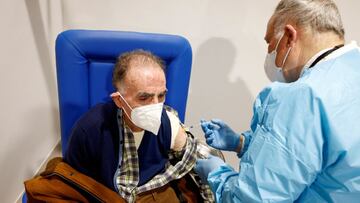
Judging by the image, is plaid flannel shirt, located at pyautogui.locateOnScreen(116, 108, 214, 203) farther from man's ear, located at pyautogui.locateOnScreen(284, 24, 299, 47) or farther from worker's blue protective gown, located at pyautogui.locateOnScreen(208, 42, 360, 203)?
man's ear, located at pyautogui.locateOnScreen(284, 24, 299, 47)

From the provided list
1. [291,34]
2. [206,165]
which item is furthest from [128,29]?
[291,34]

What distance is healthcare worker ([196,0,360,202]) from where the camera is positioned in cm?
79

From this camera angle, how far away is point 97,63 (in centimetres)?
142

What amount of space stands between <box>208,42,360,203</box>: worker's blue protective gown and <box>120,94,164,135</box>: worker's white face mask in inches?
17.7

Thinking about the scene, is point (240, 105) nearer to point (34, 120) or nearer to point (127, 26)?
point (127, 26)

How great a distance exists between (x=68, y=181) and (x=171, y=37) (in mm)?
739

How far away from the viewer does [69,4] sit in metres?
1.81

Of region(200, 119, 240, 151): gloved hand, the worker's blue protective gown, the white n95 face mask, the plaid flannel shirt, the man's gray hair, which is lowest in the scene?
the plaid flannel shirt

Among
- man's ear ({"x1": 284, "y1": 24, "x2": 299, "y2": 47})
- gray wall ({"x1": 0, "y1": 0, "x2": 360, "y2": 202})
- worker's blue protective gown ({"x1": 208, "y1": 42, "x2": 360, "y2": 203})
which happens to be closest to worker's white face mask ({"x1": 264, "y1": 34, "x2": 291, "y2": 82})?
man's ear ({"x1": 284, "y1": 24, "x2": 299, "y2": 47})

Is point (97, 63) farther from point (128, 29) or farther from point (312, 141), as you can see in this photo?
point (312, 141)

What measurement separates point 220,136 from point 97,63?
66cm

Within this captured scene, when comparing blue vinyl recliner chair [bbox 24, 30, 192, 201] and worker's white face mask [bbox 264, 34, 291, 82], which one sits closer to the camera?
worker's white face mask [bbox 264, 34, 291, 82]

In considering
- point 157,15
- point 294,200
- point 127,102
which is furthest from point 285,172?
point 157,15

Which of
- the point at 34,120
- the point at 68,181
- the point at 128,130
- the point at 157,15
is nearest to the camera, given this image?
the point at 68,181
